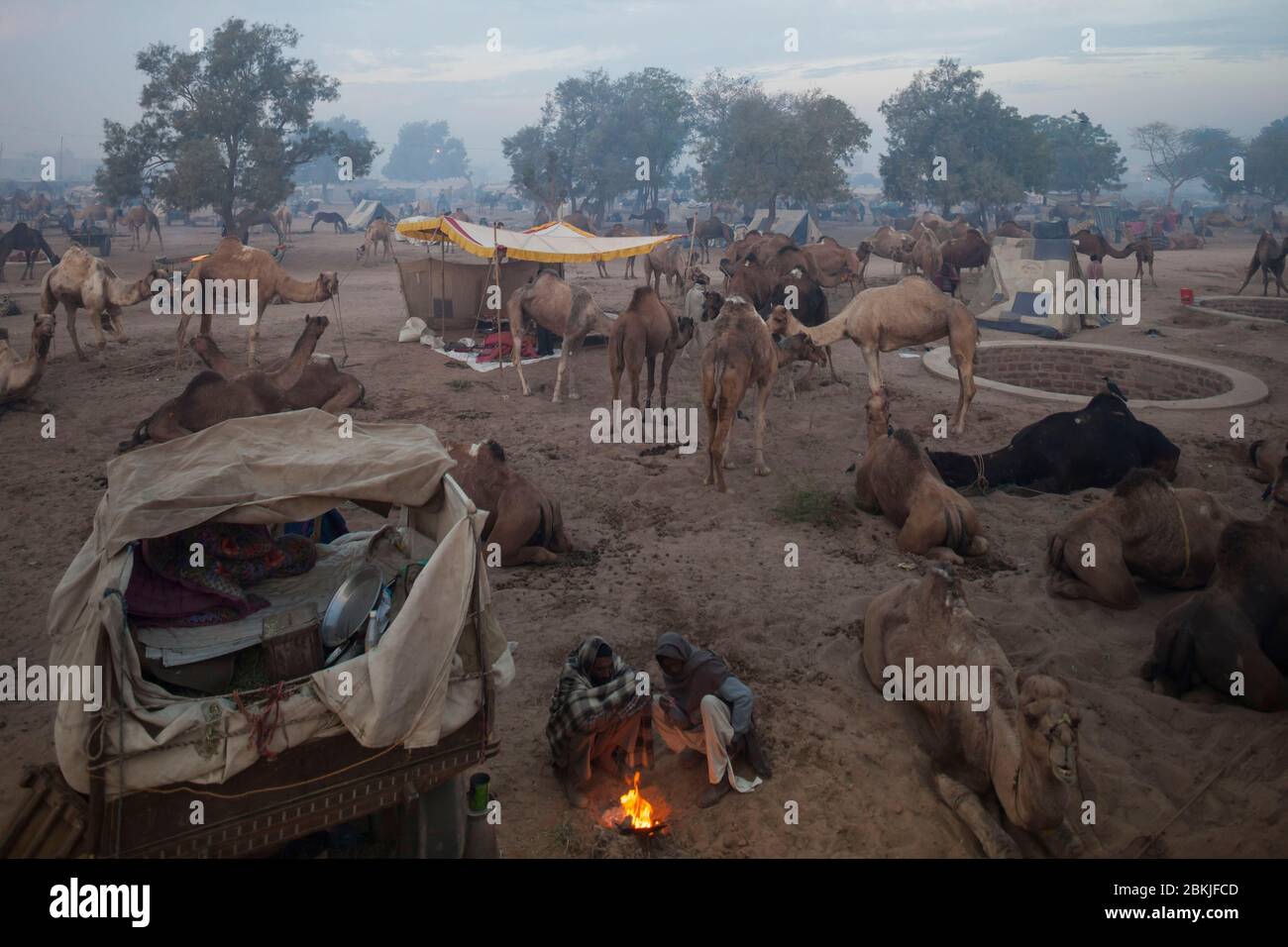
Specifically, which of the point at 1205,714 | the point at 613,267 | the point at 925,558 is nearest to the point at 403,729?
the point at 1205,714

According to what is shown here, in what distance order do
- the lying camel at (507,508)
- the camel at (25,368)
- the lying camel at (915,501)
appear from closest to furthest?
the lying camel at (507,508)
the lying camel at (915,501)
the camel at (25,368)

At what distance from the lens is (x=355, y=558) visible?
4727 mm

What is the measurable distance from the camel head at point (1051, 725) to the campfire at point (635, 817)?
1738mm

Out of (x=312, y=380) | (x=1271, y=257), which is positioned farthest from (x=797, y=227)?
(x=312, y=380)

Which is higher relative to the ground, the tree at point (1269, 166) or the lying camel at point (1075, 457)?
the tree at point (1269, 166)

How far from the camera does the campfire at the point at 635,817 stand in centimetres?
438

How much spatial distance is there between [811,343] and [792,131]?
3329 centimetres

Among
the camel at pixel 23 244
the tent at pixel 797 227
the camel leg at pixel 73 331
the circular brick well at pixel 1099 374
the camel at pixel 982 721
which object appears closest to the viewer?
the camel at pixel 982 721

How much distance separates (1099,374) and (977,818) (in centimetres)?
1210

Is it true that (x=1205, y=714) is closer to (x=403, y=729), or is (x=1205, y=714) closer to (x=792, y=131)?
(x=403, y=729)

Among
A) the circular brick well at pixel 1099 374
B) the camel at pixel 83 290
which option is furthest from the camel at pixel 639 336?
the camel at pixel 83 290

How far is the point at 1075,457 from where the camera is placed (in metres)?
9.07

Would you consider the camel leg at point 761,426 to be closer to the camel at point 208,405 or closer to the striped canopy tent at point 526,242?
the camel at point 208,405

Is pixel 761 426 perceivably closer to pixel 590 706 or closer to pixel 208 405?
pixel 208 405
